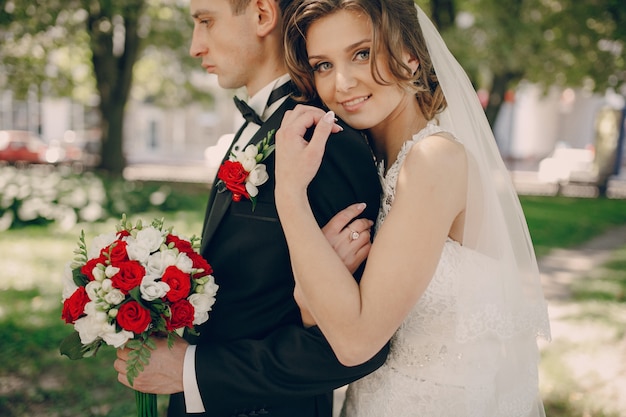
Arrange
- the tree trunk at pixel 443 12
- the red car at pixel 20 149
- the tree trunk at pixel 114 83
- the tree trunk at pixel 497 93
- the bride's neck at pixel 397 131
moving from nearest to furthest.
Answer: the bride's neck at pixel 397 131 < the tree trunk at pixel 443 12 < the tree trunk at pixel 114 83 < the tree trunk at pixel 497 93 < the red car at pixel 20 149

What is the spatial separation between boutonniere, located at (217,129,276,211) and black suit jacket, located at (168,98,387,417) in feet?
0.16

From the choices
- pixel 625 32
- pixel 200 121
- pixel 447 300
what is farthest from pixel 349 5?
pixel 200 121

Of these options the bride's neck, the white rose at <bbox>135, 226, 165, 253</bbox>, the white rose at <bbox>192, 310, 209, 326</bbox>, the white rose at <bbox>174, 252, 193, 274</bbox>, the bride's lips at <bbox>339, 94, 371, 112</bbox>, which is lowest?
the white rose at <bbox>192, 310, 209, 326</bbox>

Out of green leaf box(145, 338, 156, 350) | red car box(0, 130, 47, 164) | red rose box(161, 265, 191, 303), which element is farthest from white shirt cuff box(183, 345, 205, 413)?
red car box(0, 130, 47, 164)

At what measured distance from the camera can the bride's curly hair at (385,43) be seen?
6.22ft

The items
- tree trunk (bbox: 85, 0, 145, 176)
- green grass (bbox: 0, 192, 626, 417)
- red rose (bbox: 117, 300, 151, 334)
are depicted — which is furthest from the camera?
tree trunk (bbox: 85, 0, 145, 176)

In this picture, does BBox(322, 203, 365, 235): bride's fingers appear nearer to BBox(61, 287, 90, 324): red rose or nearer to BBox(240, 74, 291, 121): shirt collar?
BBox(240, 74, 291, 121): shirt collar

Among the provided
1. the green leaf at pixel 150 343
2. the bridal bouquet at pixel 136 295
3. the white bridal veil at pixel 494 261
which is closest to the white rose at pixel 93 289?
the bridal bouquet at pixel 136 295

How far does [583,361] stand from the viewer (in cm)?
574

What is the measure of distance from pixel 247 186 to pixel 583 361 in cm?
495

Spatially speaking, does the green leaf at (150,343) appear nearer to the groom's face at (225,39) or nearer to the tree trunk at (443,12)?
the groom's face at (225,39)

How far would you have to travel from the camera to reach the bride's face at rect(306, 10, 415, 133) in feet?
6.33

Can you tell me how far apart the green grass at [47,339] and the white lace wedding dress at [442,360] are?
295 cm

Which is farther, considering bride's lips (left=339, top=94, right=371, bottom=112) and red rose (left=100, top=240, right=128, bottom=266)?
bride's lips (left=339, top=94, right=371, bottom=112)
